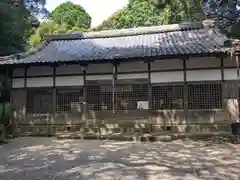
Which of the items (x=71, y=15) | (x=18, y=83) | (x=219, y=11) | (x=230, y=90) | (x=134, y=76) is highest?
(x=71, y=15)

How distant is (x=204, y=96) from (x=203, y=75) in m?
0.93

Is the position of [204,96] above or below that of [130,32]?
below

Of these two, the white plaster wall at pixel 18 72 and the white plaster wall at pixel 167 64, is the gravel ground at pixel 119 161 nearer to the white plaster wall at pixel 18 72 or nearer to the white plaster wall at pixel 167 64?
the white plaster wall at pixel 167 64

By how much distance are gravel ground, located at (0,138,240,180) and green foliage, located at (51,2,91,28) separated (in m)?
41.0

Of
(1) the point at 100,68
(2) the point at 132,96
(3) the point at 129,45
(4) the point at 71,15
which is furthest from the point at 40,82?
(4) the point at 71,15

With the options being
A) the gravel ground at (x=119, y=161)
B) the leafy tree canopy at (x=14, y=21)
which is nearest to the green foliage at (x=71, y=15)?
the leafy tree canopy at (x=14, y=21)

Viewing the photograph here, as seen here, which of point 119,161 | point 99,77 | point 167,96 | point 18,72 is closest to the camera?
point 119,161

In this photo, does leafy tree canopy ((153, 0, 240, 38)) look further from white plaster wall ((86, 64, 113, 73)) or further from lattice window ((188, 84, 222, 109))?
lattice window ((188, 84, 222, 109))

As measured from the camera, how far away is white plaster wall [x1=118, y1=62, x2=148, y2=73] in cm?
1506

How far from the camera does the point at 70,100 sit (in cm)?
1573

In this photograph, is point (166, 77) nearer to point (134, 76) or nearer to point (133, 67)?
point (134, 76)

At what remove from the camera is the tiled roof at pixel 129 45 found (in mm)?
14680

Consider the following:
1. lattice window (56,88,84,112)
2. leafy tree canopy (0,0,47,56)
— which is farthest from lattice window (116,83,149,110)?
leafy tree canopy (0,0,47,56)

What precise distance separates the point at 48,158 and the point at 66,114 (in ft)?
20.4
